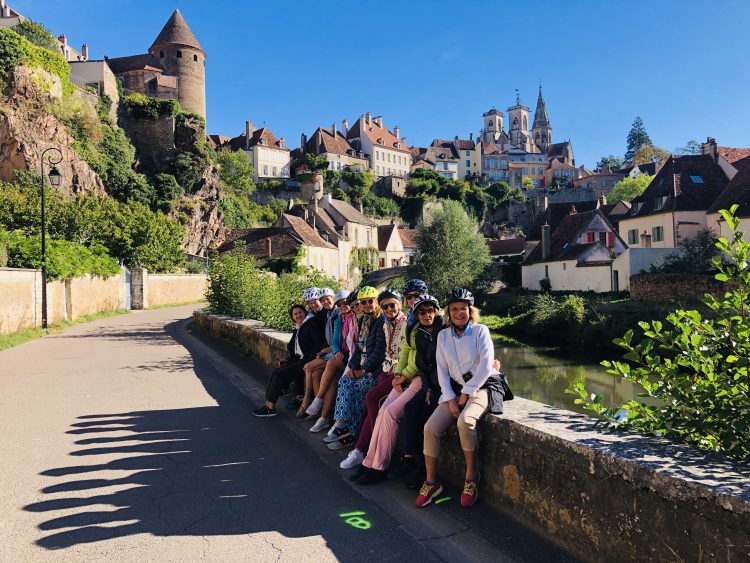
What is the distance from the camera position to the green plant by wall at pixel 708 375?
3.22 meters

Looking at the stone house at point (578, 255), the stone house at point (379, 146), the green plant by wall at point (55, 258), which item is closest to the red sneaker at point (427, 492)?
the green plant by wall at point (55, 258)

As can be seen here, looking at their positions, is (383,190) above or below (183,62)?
below

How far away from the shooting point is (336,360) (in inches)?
278

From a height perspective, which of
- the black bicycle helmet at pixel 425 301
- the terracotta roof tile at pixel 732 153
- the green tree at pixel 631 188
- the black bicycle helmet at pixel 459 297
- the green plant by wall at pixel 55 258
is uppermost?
the green tree at pixel 631 188

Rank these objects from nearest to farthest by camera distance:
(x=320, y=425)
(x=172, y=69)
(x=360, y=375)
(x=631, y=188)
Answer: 1. (x=360, y=375)
2. (x=320, y=425)
3. (x=172, y=69)
4. (x=631, y=188)

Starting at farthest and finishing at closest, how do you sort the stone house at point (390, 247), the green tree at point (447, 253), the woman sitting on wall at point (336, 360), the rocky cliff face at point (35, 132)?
the stone house at point (390, 247) < the green tree at point (447, 253) < the rocky cliff face at point (35, 132) < the woman sitting on wall at point (336, 360)

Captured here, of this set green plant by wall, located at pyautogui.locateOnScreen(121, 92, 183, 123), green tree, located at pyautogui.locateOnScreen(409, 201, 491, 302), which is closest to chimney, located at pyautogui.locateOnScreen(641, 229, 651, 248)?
green tree, located at pyautogui.locateOnScreen(409, 201, 491, 302)

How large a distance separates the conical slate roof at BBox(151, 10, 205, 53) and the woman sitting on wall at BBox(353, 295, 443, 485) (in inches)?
2921

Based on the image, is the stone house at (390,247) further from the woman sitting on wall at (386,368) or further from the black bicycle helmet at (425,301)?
the black bicycle helmet at (425,301)

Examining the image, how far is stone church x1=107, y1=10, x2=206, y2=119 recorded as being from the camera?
66750 millimetres

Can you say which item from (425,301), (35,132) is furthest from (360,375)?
(35,132)

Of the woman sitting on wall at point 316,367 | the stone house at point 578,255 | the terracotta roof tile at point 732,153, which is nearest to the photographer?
the woman sitting on wall at point 316,367

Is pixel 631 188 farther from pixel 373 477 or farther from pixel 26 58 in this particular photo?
pixel 373 477

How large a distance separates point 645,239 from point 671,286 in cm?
1158
